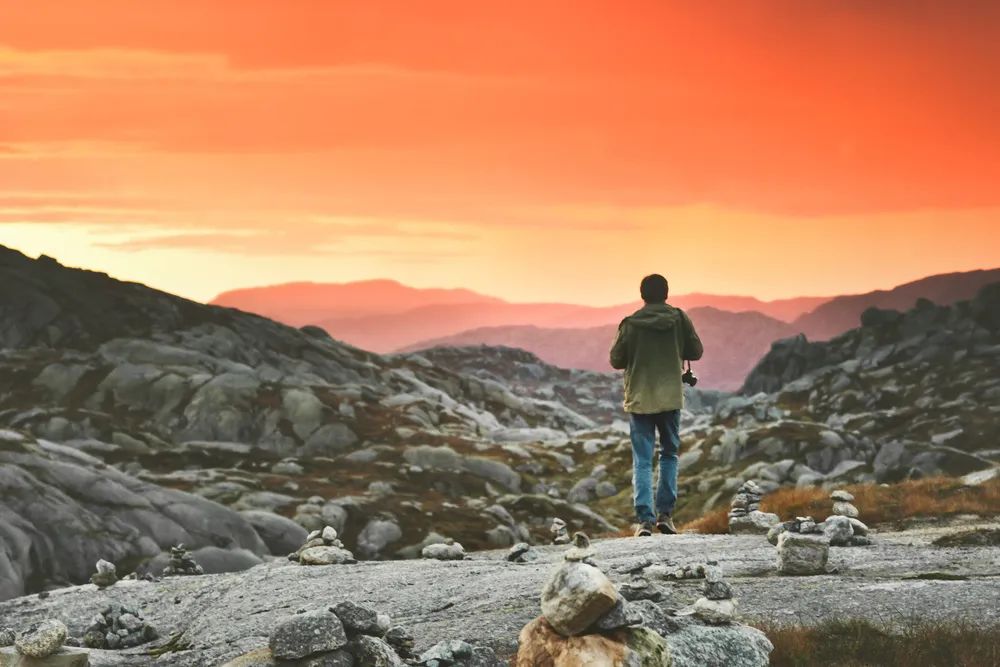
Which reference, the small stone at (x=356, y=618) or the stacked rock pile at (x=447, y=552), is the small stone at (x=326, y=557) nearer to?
the stacked rock pile at (x=447, y=552)

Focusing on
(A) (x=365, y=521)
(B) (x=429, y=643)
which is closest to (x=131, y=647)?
(B) (x=429, y=643)

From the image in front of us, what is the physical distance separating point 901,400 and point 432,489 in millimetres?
72735

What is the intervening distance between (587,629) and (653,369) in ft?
41.4

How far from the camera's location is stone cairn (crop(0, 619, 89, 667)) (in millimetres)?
16828

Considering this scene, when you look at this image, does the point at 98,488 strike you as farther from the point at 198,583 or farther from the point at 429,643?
the point at 429,643

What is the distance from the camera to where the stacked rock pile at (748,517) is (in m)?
26.6

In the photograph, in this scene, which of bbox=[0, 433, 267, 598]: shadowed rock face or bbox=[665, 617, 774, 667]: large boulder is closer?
bbox=[665, 617, 774, 667]: large boulder

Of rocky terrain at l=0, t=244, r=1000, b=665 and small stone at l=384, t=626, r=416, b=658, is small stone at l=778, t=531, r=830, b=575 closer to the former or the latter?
rocky terrain at l=0, t=244, r=1000, b=665

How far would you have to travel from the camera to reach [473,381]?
189625 millimetres

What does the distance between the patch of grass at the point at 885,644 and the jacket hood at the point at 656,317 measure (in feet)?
33.9

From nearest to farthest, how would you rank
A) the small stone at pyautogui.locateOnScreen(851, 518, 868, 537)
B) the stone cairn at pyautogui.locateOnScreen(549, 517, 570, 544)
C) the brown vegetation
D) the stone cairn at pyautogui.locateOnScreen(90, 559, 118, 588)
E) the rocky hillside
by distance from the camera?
the small stone at pyautogui.locateOnScreen(851, 518, 868, 537) → the brown vegetation → the stone cairn at pyautogui.locateOnScreen(90, 559, 118, 588) → the stone cairn at pyautogui.locateOnScreen(549, 517, 570, 544) → the rocky hillside

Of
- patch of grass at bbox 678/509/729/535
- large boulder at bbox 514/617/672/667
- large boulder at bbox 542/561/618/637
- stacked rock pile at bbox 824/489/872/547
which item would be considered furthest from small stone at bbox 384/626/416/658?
patch of grass at bbox 678/509/729/535

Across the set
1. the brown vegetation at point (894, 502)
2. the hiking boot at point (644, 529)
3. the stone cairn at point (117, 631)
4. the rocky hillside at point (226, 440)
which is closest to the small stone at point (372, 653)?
the stone cairn at point (117, 631)

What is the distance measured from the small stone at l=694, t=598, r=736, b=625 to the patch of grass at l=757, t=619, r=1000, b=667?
0.71m
